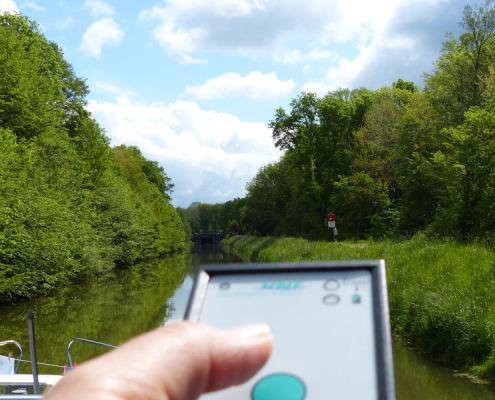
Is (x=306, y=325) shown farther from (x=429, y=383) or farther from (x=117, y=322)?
(x=117, y=322)

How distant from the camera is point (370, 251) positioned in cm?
2059

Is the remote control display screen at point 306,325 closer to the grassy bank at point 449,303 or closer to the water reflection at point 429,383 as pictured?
the water reflection at point 429,383

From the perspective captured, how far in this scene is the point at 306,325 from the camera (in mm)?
1257

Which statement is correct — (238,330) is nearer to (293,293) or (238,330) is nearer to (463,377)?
(293,293)

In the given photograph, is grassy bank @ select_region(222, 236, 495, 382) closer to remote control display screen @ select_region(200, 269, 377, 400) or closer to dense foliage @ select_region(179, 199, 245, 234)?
remote control display screen @ select_region(200, 269, 377, 400)

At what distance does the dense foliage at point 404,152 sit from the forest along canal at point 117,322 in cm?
980

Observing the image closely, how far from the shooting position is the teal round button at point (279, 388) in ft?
3.77

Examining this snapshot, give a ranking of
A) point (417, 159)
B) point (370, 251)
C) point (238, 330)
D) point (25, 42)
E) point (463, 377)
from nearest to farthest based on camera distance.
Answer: point (238, 330), point (463, 377), point (370, 251), point (25, 42), point (417, 159)

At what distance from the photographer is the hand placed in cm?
89

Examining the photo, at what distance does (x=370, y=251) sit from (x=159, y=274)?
61.6 ft

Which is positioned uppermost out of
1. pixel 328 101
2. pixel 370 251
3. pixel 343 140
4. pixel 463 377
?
pixel 328 101

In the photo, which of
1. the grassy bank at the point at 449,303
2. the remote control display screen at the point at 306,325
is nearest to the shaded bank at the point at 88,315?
the grassy bank at the point at 449,303

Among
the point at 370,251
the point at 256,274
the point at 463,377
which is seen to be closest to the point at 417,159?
the point at 370,251

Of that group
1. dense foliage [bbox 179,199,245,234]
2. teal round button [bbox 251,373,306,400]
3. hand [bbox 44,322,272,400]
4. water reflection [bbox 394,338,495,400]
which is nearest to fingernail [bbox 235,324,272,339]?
hand [bbox 44,322,272,400]
